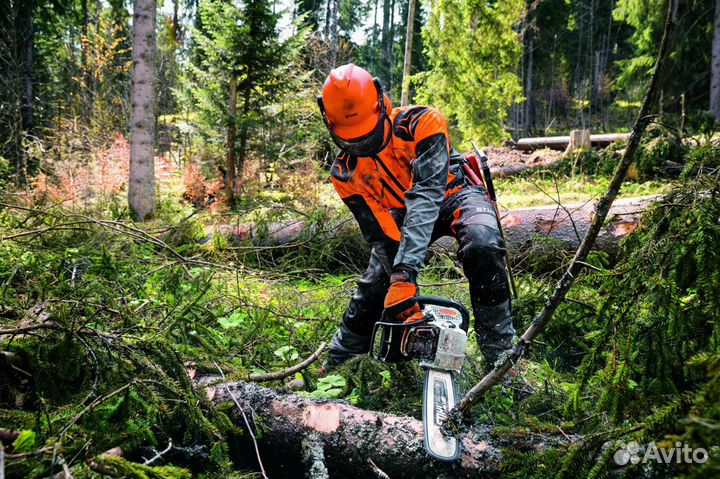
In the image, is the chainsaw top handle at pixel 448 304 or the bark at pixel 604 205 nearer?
the bark at pixel 604 205

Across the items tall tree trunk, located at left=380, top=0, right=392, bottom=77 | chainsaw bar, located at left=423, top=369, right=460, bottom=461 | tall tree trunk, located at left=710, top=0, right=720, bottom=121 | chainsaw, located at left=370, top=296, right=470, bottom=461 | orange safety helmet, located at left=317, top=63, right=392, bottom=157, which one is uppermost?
tall tree trunk, located at left=380, top=0, right=392, bottom=77

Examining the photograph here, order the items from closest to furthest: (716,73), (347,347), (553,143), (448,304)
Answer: (448,304), (347,347), (716,73), (553,143)

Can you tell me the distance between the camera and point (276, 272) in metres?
4.51

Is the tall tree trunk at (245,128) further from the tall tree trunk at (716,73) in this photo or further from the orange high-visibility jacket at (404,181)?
the tall tree trunk at (716,73)

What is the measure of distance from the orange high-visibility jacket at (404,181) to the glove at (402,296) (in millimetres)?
Result: 54

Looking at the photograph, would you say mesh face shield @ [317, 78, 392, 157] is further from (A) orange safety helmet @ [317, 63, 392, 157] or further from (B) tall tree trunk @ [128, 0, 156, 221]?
(B) tall tree trunk @ [128, 0, 156, 221]

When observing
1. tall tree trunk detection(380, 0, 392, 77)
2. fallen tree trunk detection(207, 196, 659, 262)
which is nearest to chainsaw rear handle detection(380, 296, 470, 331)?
fallen tree trunk detection(207, 196, 659, 262)

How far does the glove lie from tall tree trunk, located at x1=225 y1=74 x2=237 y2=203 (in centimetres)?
740

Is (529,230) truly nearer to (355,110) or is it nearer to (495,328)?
(495,328)

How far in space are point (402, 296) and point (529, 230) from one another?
332 centimetres

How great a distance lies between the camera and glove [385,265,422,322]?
7.43 feet

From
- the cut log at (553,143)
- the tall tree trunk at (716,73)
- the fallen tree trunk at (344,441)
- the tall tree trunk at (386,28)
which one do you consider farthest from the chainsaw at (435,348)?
the tall tree trunk at (386,28)

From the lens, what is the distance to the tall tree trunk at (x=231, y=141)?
892cm

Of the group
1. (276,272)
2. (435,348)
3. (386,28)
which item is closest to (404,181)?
(435,348)
